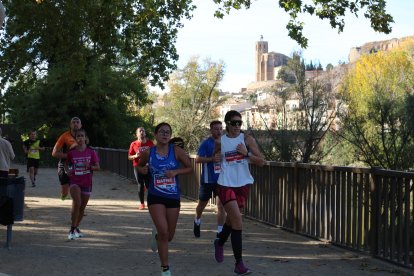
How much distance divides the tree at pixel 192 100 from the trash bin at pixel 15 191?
5366 cm

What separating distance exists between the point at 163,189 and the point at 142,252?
2135 mm

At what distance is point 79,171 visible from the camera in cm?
920

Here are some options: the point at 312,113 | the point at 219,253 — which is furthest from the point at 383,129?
the point at 219,253

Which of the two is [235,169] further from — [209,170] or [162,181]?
[209,170]

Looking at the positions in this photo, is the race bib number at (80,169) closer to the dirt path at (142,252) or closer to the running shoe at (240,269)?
the dirt path at (142,252)

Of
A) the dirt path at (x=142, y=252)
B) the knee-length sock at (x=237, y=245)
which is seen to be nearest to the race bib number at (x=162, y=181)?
the knee-length sock at (x=237, y=245)

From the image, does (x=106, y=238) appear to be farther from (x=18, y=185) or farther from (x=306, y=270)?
(x=306, y=270)

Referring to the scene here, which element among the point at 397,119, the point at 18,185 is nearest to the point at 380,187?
the point at 18,185

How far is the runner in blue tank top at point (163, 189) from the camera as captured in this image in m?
6.45

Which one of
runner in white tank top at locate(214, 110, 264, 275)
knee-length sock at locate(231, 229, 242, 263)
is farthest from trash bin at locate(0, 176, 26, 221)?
knee-length sock at locate(231, 229, 242, 263)

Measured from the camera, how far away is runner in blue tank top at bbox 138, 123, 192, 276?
21.2ft

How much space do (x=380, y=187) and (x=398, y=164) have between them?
32.4 ft

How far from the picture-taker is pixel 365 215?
26.2 feet

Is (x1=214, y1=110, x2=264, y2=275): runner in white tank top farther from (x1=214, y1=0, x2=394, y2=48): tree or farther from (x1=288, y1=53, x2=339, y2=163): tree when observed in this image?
(x1=288, y1=53, x2=339, y2=163): tree
